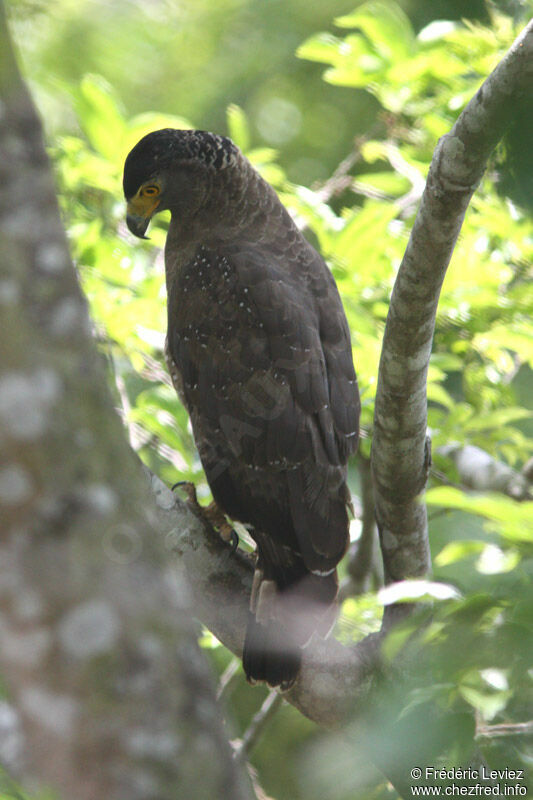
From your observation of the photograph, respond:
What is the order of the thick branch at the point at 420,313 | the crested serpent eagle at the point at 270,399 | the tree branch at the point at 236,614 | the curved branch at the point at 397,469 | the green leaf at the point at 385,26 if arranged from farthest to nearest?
the green leaf at the point at 385,26, the crested serpent eagle at the point at 270,399, the tree branch at the point at 236,614, the curved branch at the point at 397,469, the thick branch at the point at 420,313

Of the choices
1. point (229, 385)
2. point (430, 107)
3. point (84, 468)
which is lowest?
point (229, 385)

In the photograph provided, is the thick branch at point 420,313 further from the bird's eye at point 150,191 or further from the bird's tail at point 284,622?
the bird's eye at point 150,191

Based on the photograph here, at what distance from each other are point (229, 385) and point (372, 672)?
3.46 ft

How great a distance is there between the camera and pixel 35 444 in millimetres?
1017

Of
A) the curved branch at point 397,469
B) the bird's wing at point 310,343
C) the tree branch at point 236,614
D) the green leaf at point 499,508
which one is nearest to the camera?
the green leaf at point 499,508

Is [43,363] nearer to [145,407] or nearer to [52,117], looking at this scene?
[145,407]

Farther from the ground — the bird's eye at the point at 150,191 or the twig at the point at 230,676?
the bird's eye at the point at 150,191

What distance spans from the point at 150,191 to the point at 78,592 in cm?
262

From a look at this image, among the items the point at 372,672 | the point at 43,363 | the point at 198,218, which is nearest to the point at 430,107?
the point at 198,218

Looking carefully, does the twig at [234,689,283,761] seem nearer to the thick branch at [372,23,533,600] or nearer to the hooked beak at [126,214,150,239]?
the thick branch at [372,23,533,600]

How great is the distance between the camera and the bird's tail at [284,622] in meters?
2.55

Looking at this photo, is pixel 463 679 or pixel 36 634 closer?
pixel 36 634

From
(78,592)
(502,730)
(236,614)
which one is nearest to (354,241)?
(236,614)

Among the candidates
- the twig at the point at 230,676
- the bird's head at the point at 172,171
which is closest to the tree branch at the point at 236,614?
the twig at the point at 230,676
